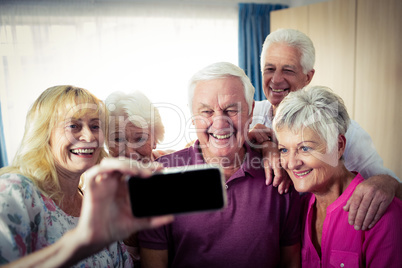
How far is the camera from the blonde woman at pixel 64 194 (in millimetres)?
704

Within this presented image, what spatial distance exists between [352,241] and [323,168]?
0.26m

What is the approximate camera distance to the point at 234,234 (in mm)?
1190

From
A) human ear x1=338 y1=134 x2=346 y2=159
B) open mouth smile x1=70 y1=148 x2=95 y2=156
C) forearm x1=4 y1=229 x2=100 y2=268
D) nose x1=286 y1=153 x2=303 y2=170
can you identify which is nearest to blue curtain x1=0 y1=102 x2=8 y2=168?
open mouth smile x1=70 y1=148 x2=95 y2=156

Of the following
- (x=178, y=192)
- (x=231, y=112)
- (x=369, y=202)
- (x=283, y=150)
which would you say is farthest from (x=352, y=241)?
(x=178, y=192)

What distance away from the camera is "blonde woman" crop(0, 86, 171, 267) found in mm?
704

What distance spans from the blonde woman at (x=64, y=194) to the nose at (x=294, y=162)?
628 mm

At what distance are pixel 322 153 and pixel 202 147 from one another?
18.3 inches

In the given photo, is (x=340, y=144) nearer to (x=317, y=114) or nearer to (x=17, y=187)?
(x=317, y=114)

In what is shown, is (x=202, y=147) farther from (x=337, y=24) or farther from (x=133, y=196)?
(x=337, y=24)

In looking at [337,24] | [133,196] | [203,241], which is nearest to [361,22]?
[337,24]

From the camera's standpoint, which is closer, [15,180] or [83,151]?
[15,180]

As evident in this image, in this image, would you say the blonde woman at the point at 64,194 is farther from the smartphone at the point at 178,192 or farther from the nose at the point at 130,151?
the nose at the point at 130,151

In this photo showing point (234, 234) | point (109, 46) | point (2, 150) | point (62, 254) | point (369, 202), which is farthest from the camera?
point (109, 46)

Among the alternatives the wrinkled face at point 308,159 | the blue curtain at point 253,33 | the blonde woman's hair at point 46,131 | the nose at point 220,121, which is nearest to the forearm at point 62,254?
the blonde woman's hair at point 46,131
